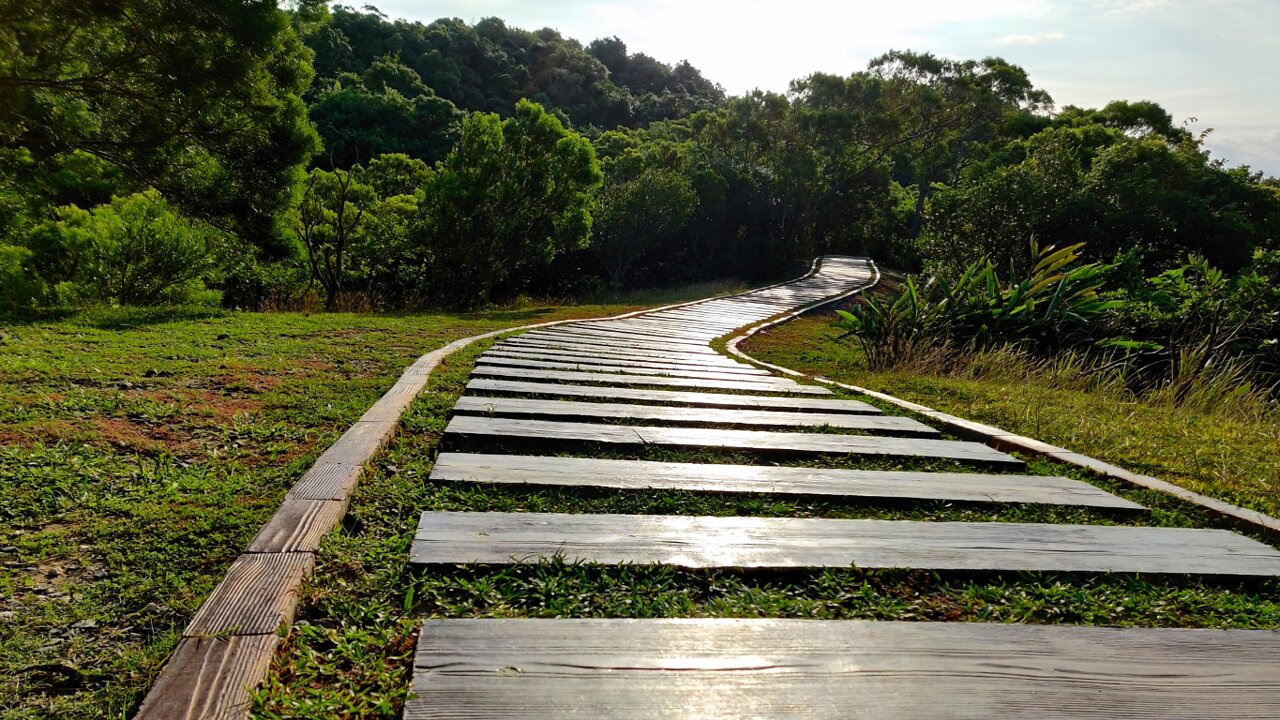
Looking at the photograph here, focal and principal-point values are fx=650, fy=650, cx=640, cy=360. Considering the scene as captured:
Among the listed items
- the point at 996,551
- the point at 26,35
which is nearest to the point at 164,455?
the point at 996,551

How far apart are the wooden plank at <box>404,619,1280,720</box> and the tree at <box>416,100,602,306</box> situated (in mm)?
13911

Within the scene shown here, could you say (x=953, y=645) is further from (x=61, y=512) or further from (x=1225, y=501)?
(x=61, y=512)

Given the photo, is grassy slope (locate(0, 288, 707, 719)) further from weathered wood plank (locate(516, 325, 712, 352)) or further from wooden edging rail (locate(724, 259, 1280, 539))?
wooden edging rail (locate(724, 259, 1280, 539))

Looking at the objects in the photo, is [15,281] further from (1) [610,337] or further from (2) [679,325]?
(2) [679,325]

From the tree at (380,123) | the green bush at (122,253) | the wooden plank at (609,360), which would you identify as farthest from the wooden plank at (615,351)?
the tree at (380,123)

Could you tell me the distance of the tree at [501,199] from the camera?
14.4m

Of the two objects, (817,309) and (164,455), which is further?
(817,309)

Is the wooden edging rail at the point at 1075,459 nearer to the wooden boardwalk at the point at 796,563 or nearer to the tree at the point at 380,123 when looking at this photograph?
the wooden boardwalk at the point at 796,563

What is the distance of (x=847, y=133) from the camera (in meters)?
32.3

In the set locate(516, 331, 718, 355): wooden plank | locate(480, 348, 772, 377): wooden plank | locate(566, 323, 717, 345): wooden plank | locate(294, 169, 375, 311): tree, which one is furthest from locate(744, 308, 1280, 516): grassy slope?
locate(294, 169, 375, 311): tree

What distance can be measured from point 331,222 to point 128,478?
13259 millimetres

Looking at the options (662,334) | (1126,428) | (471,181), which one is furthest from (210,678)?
(471,181)

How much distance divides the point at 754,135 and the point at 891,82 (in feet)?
33.4

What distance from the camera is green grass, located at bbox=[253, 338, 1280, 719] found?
130cm
